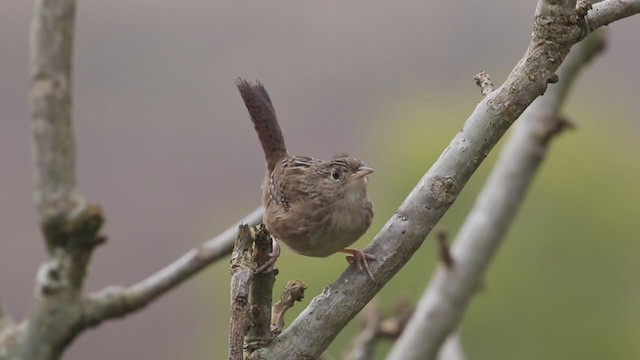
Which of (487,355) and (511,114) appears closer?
(511,114)

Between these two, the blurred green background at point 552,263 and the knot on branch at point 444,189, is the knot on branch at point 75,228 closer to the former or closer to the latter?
the knot on branch at point 444,189

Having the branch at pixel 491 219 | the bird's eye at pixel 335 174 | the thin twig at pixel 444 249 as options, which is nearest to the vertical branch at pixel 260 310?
the bird's eye at pixel 335 174

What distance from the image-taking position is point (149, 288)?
6.22 ft

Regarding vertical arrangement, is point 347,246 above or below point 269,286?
above

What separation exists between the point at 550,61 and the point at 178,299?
1215 cm

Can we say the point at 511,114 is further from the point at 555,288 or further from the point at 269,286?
the point at 555,288

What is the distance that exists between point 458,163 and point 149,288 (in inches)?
27.9

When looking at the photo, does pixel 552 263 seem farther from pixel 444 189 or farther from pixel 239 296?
pixel 239 296

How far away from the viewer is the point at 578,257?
9531 millimetres

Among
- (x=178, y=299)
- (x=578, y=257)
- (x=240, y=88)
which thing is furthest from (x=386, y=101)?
(x=240, y=88)

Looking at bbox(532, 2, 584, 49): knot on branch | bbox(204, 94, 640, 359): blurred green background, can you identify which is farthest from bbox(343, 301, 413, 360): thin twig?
bbox(204, 94, 640, 359): blurred green background

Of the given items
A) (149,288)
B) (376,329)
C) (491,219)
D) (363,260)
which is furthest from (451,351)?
(363,260)

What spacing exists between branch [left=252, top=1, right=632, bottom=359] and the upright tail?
869 millimetres

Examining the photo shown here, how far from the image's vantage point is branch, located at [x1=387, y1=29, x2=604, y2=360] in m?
2.82
